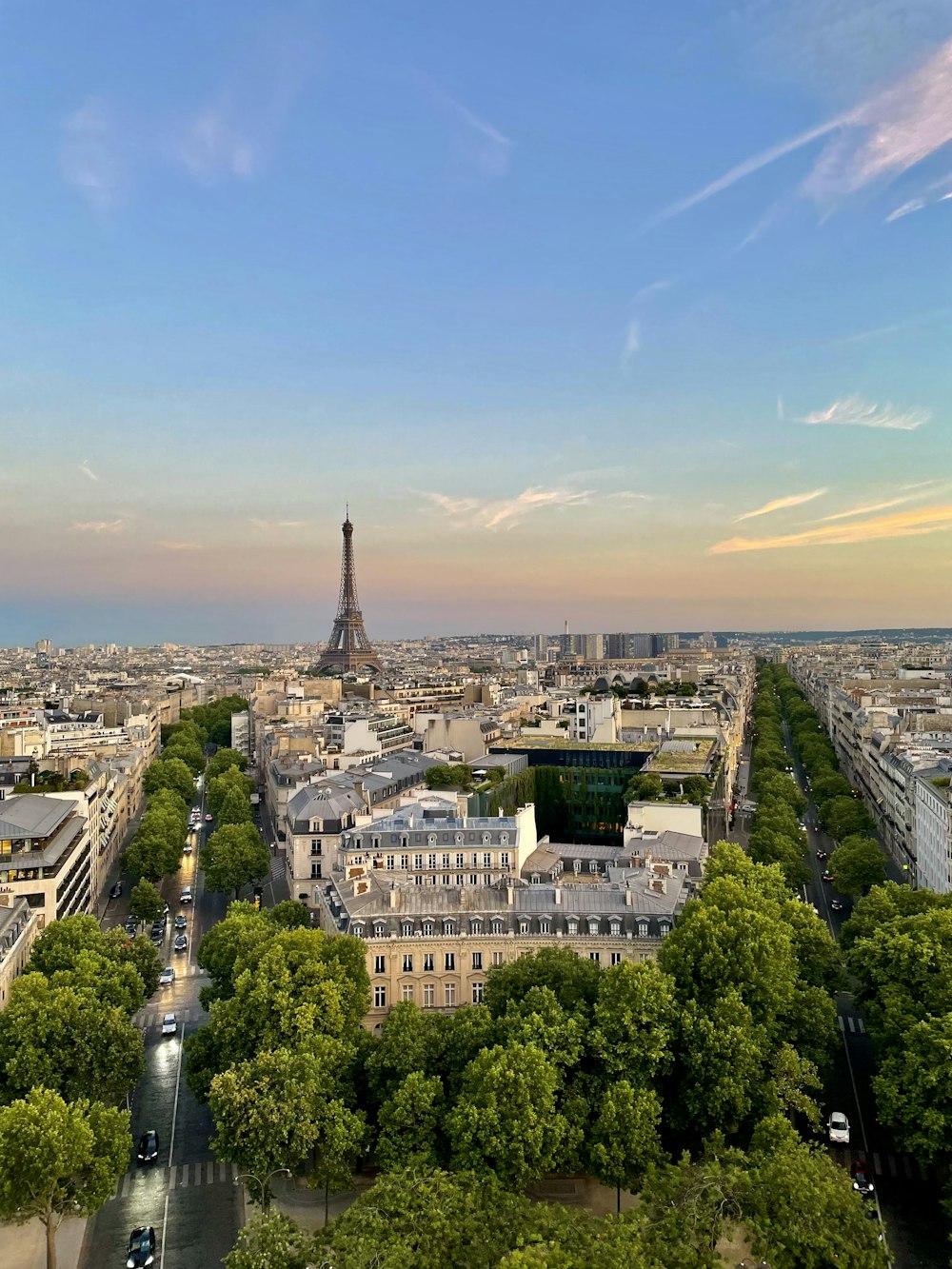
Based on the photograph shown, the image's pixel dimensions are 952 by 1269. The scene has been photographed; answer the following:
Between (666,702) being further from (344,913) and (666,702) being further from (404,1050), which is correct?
(404,1050)

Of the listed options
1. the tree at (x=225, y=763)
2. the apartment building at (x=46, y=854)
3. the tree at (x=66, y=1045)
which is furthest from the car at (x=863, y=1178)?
the tree at (x=225, y=763)

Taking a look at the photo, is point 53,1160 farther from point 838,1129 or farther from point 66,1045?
point 838,1129

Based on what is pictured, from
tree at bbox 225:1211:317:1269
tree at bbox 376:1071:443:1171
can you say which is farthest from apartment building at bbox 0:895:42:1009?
tree at bbox 225:1211:317:1269

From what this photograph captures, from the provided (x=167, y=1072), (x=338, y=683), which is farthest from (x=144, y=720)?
(x=167, y=1072)

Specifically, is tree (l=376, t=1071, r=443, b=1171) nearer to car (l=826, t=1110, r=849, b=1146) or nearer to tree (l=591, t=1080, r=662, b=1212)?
tree (l=591, t=1080, r=662, b=1212)

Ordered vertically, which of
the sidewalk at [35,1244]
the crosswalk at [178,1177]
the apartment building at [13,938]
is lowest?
the sidewalk at [35,1244]

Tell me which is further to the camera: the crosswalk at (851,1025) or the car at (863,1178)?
the crosswalk at (851,1025)

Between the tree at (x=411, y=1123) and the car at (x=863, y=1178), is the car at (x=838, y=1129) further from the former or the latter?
the tree at (x=411, y=1123)
